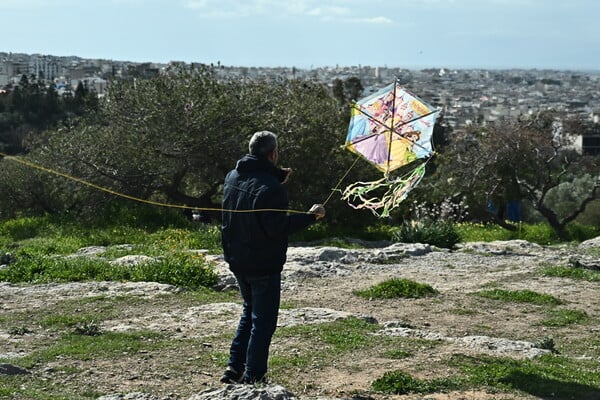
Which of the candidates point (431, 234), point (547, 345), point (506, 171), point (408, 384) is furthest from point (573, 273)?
point (506, 171)

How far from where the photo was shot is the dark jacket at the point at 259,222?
7.01 m

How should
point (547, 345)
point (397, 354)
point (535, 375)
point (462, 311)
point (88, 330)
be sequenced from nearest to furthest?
point (535, 375) → point (397, 354) → point (547, 345) → point (88, 330) → point (462, 311)

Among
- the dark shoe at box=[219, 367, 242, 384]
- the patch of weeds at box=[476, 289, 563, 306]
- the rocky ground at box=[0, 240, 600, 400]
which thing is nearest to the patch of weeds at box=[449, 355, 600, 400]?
the rocky ground at box=[0, 240, 600, 400]

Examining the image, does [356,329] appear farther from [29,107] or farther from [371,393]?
[29,107]

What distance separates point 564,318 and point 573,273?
3629mm

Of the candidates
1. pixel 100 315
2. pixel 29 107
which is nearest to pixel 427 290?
pixel 100 315

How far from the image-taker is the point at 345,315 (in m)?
10.6

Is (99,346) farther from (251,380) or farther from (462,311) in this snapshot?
(462,311)

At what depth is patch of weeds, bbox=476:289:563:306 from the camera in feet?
41.3

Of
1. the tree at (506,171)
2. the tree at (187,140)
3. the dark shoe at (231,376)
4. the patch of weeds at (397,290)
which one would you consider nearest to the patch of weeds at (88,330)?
the dark shoe at (231,376)

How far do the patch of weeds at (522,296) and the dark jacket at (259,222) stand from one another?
6.41 metres

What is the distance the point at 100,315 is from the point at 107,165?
11.7 meters

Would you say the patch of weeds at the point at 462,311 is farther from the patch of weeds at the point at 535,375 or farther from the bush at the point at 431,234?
the bush at the point at 431,234

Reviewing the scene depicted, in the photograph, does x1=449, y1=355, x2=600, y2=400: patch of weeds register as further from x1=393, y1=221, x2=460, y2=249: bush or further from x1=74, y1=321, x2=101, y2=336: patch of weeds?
x1=393, y1=221, x2=460, y2=249: bush
